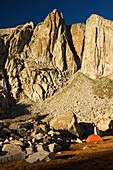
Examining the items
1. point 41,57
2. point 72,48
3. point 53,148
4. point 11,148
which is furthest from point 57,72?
point 11,148

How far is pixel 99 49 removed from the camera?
165 ft

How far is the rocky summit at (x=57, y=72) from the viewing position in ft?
120

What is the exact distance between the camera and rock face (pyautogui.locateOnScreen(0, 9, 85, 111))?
160 feet

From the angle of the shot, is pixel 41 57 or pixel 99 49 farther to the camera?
pixel 41 57

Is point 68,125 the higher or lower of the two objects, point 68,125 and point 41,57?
the lower

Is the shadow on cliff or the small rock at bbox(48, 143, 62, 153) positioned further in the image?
the shadow on cliff

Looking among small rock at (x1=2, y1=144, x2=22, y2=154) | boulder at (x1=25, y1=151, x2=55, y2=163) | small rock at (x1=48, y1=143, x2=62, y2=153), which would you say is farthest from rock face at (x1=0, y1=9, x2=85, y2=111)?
boulder at (x1=25, y1=151, x2=55, y2=163)

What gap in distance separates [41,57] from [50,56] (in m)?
4.31

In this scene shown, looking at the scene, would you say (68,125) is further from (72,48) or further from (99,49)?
(72,48)

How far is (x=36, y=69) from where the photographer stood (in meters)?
52.9

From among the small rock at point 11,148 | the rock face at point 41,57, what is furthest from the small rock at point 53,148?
the rock face at point 41,57

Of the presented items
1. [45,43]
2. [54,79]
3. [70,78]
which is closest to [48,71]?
[54,79]

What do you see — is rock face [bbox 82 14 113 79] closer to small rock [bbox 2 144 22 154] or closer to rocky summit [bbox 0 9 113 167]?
rocky summit [bbox 0 9 113 167]

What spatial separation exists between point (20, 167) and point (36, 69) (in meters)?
47.8
